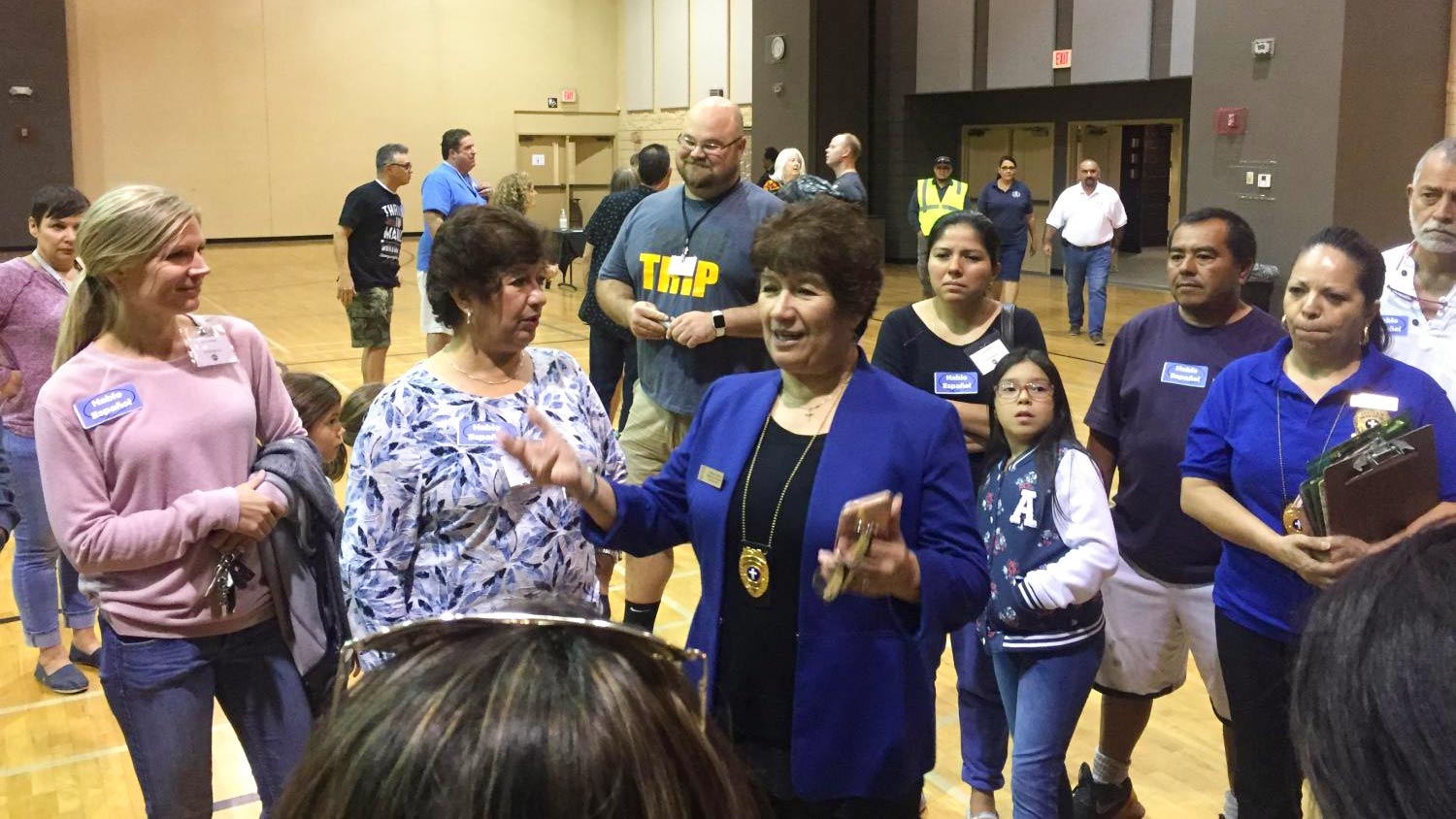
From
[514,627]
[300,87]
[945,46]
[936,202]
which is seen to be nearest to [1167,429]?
[514,627]

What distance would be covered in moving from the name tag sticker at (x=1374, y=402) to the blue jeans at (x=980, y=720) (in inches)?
46.4

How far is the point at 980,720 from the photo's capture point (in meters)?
3.46

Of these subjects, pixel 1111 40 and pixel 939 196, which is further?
pixel 1111 40

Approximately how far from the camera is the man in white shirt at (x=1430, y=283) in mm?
3146

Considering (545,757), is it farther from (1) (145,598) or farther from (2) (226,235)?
(2) (226,235)

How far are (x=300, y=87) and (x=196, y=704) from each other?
22.0m

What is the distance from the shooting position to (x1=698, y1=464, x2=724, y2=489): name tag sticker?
7.54 ft

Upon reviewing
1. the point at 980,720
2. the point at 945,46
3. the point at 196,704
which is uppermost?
the point at 945,46


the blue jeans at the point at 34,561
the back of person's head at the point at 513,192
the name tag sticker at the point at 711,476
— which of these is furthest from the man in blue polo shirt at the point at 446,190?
the name tag sticker at the point at 711,476

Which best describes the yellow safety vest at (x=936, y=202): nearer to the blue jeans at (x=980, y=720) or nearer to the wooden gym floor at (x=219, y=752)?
the wooden gym floor at (x=219, y=752)

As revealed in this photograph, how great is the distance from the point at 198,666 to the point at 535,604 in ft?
6.73

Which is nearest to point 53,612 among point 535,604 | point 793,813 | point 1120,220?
point 793,813

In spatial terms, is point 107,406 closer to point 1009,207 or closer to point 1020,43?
point 1009,207

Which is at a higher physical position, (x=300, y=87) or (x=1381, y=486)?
(x=300, y=87)
